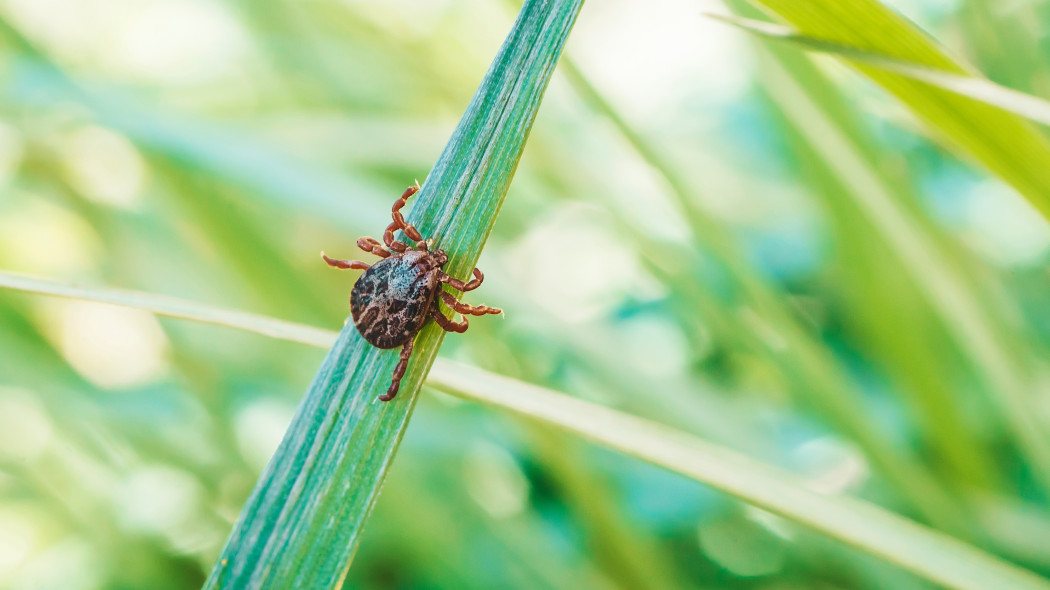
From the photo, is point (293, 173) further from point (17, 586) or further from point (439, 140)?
point (17, 586)

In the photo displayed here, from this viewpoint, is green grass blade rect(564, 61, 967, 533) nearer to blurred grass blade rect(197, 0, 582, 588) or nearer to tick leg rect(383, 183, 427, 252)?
tick leg rect(383, 183, 427, 252)

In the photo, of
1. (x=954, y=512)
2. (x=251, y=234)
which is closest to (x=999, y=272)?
(x=954, y=512)

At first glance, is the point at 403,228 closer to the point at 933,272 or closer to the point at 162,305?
the point at 162,305

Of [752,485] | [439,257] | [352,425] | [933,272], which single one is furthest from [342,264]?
[933,272]

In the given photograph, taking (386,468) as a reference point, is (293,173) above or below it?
above

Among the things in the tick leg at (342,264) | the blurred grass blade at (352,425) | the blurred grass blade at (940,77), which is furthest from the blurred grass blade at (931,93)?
the tick leg at (342,264)
